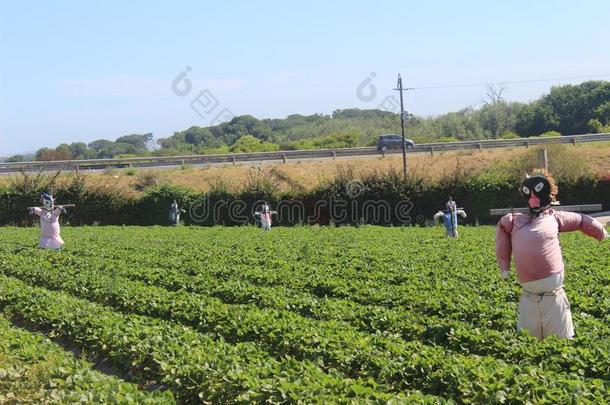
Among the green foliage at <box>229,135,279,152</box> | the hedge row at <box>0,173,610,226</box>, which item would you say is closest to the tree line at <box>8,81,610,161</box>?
the green foliage at <box>229,135,279,152</box>

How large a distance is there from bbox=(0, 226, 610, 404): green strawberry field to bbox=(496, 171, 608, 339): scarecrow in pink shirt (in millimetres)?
313

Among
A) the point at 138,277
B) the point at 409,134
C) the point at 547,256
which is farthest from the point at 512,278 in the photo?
the point at 409,134

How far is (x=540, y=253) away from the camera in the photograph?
24.3 feet

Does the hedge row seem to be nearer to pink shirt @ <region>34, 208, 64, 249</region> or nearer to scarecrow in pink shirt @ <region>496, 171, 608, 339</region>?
pink shirt @ <region>34, 208, 64, 249</region>

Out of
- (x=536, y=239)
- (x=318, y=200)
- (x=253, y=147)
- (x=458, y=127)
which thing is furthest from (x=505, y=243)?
(x=458, y=127)

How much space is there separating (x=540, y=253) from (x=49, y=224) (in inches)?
651

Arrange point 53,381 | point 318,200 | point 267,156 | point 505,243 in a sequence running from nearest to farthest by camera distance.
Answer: point 53,381
point 505,243
point 318,200
point 267,156

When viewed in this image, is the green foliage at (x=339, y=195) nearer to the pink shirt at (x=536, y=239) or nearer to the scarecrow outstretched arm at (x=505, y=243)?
the pink shirt at (x=536, y=239)

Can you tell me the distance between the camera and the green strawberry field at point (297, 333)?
6.20 metres

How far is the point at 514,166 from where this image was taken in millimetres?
38656

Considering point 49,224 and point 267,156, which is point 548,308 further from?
point 267,156

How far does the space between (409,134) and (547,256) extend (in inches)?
2621

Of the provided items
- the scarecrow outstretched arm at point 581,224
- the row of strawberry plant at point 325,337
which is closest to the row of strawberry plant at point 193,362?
the row of strawberry plant at point 325,337

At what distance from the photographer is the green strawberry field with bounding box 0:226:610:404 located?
20.3 feet
